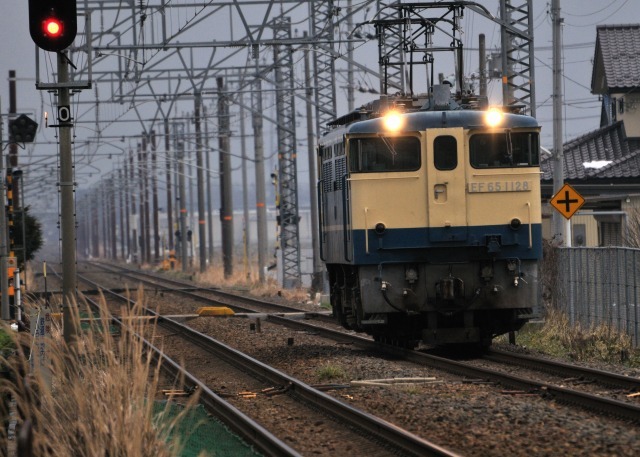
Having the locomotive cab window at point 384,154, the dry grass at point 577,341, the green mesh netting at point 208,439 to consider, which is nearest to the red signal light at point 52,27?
the green mesh netting at point 208,439

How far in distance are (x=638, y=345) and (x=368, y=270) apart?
428cm

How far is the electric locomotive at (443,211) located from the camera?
643 inches

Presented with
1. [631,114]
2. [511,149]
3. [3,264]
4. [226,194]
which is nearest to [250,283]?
[226,194]

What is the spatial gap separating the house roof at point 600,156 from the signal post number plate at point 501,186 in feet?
54.5

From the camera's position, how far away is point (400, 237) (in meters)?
16.4

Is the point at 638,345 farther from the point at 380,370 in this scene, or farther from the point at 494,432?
the point at 494,432

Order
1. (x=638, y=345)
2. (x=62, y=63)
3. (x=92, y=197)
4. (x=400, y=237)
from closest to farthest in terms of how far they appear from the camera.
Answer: (x=62, y=63) < (x=400, y=237) < (x=638, y=345) < (x=92, y=197)

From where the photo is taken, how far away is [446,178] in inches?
649

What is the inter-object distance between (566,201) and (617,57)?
2151cm

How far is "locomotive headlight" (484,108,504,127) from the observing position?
16.5 meters

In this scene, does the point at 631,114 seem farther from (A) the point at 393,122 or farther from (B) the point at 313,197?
(A) the point at 393,122

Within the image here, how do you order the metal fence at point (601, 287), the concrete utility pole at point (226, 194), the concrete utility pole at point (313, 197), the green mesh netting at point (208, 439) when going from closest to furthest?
the green mesh netting at point (208, 439), the metal fence at point (601, 287), the concrete utility pole at point (313, 197), the concrete utility pole at point (226, 194)

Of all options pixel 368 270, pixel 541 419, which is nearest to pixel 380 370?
pixel 368 270

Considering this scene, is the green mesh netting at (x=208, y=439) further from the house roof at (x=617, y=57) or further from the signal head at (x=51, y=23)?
the house roof at (x=617, y=57)
